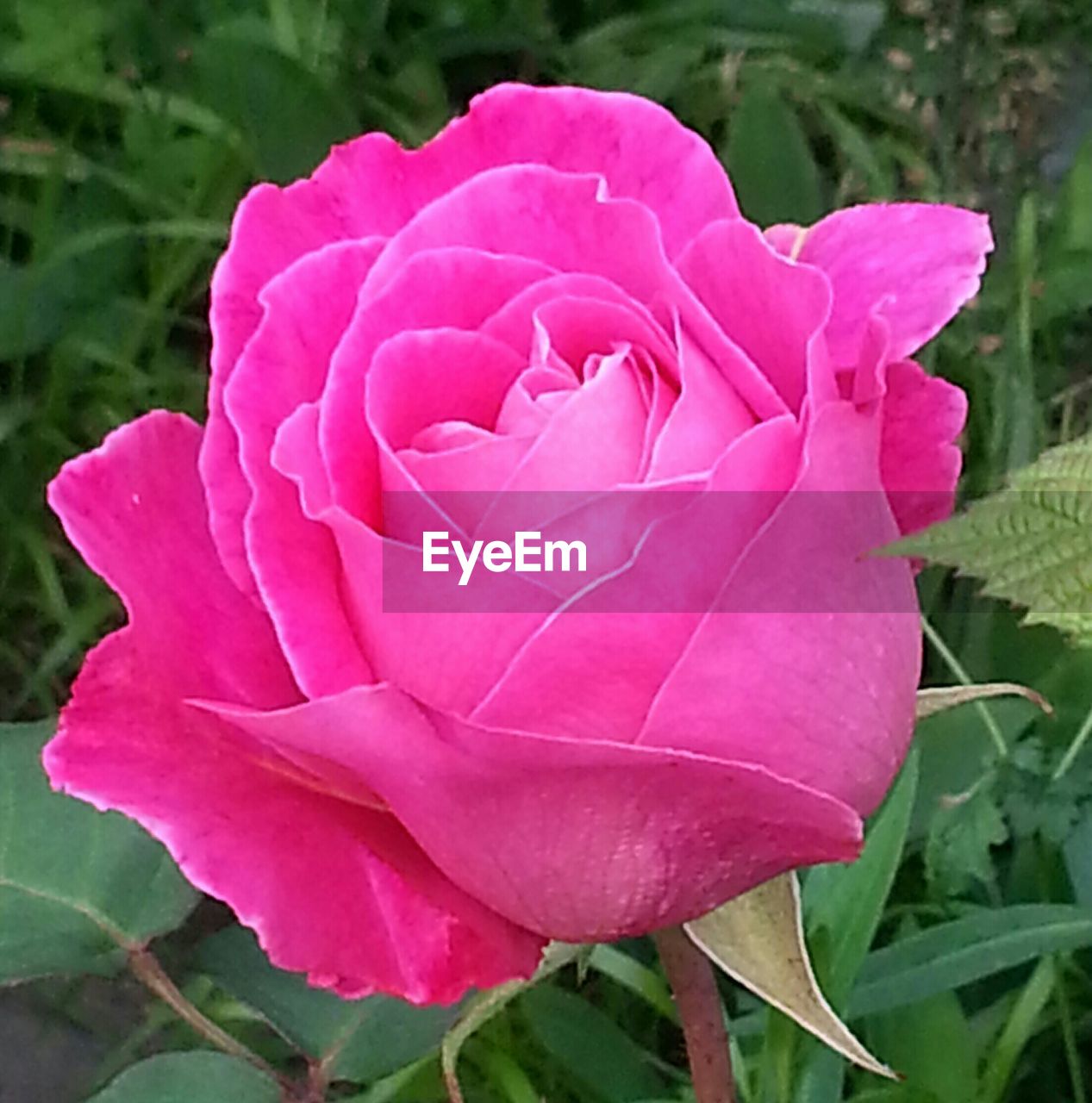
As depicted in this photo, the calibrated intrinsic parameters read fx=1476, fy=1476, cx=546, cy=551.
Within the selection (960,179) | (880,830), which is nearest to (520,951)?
(880,830)

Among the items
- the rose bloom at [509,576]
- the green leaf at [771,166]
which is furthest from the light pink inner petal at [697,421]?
the green leaf at [771,166]

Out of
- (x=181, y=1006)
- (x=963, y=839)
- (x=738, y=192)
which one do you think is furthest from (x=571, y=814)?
(x=738, y=192)

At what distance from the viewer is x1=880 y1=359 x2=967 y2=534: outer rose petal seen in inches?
11.0

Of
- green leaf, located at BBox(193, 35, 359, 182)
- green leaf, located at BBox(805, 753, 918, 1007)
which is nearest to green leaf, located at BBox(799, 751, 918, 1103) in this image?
green leaf, located at BBox(805, 753, 918, 1007)

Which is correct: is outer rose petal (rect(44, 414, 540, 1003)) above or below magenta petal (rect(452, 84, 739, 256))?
below

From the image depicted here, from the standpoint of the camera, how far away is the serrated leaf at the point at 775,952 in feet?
0.86

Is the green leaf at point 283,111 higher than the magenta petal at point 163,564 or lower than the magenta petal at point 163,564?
higher

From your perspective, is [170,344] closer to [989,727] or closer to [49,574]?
[49,574]

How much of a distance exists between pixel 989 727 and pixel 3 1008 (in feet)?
1.39

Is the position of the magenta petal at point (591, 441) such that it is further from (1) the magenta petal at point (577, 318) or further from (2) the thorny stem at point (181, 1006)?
(2) the thorny stem at point (181, 1006)

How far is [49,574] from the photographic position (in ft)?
2.20

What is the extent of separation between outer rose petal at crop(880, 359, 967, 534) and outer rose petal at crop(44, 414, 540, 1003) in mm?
109

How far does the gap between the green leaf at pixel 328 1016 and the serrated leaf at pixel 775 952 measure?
0.36 ft

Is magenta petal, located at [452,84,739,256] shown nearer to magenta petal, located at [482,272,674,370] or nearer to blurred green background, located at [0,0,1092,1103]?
magenta petal, located at [482,272,674,370]
